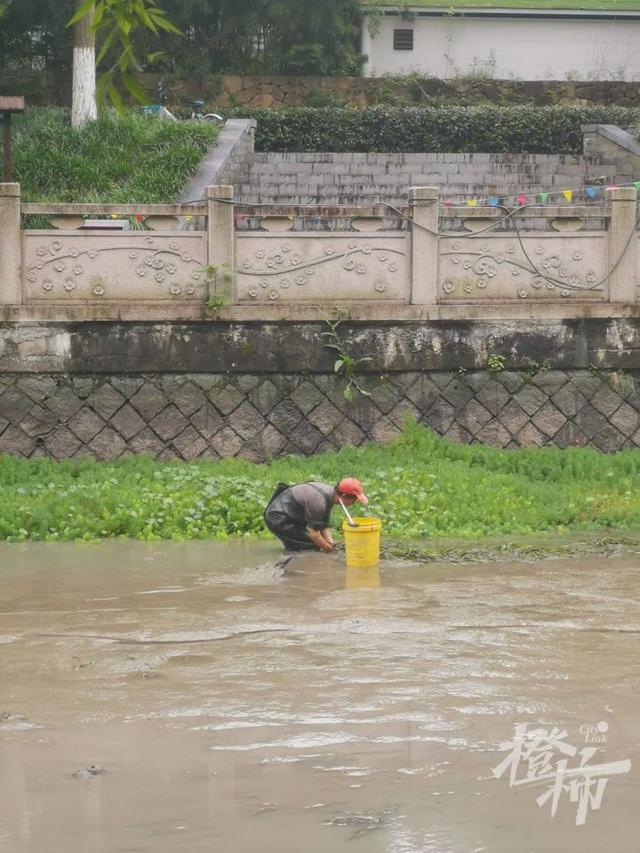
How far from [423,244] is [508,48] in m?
17.8

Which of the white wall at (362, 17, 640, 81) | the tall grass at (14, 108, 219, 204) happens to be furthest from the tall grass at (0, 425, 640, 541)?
the white wall at (362, 17, 640, 81)

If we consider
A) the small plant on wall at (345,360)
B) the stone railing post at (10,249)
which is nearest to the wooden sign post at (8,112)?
the stone railing post at (10,249)

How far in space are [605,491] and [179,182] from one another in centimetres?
1039

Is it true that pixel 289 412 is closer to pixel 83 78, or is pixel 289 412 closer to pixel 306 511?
pixel 306 511

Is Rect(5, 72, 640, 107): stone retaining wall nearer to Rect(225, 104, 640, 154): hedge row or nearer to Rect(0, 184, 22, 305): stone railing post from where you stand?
Rect(225, 104, 640, 154): hedge row

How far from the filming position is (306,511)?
39.1 ft

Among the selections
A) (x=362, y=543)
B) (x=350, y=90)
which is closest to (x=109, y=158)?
(x=350, y=90)

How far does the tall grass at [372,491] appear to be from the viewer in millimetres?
12914

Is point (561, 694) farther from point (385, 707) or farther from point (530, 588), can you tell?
point (530, 588)

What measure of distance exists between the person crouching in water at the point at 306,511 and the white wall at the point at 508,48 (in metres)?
21.3

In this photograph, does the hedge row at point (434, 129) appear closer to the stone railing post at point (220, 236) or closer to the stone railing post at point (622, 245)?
the stone railing post at point (622, 245)

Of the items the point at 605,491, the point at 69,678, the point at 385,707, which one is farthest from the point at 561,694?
the point at 605,491

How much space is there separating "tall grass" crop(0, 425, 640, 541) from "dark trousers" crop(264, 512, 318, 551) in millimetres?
758

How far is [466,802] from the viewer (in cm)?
591
